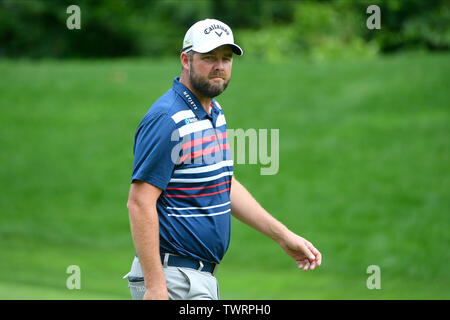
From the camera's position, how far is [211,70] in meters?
3.44

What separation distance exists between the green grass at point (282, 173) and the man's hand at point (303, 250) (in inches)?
220

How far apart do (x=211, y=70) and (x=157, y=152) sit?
1.67ft

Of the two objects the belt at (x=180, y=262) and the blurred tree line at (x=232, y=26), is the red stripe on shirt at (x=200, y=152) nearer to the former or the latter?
the belt at (x=180, y=262)

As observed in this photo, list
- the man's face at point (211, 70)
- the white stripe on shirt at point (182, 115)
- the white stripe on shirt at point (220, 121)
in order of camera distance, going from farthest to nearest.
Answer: the white stripe on shirt at point (220, 121) < the man's face at point (211, 70) < the white stripe on shirt at point (182, 115)

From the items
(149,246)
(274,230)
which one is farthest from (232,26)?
(149,246)

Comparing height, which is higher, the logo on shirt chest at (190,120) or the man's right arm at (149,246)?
the logo on shirt chest at (190,120)

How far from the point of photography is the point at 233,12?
80.9 feet

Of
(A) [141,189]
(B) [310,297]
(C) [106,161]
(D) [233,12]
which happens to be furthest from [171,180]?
(D) [233,12]

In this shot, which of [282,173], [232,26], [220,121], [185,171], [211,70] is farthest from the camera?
[232,26]

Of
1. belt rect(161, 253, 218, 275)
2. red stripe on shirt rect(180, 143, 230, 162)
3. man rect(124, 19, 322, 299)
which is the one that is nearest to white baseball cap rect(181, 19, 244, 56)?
man rect(124, 19, 322, 299)

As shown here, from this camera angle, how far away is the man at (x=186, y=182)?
321 centimetres

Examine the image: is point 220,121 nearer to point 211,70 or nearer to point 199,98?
point 199,98

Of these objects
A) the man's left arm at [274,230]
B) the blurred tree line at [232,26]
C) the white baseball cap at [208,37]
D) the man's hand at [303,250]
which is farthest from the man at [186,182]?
the blurred tree line at [232,26]

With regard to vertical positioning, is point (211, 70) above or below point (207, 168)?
above
